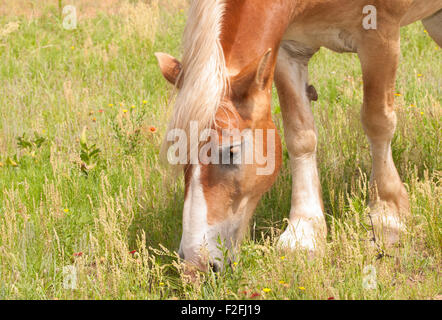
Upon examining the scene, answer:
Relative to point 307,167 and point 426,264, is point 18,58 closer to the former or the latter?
point 307,167

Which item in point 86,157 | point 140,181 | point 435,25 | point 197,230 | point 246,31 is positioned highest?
point 435,25

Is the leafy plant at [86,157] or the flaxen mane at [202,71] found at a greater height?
the flaxen mane at [202,71]

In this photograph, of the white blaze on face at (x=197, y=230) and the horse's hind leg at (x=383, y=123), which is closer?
the white blaze on face at (x=197, y=230)

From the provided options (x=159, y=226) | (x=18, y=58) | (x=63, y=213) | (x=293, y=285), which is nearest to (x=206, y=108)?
(x=293, y=285)

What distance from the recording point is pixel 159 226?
12.3 feet

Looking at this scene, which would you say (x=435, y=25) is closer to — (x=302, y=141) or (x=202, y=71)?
(x=302, y=141)

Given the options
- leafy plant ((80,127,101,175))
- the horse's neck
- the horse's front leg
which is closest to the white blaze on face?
the horse's neck

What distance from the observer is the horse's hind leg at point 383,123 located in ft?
11.8

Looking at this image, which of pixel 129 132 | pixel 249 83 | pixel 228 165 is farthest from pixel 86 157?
pixel 249 83

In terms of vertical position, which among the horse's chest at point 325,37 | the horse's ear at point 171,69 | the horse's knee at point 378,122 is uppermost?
the horse's chest at point 325,37

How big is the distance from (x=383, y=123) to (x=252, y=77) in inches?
55.0

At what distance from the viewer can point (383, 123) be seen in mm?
3855

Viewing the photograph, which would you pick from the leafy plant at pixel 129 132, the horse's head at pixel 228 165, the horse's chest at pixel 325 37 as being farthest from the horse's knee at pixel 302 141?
the leafy plant at pixel 129 132

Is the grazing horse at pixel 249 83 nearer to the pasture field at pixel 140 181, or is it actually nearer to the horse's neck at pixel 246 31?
the horse's neck at pixel 246 31
